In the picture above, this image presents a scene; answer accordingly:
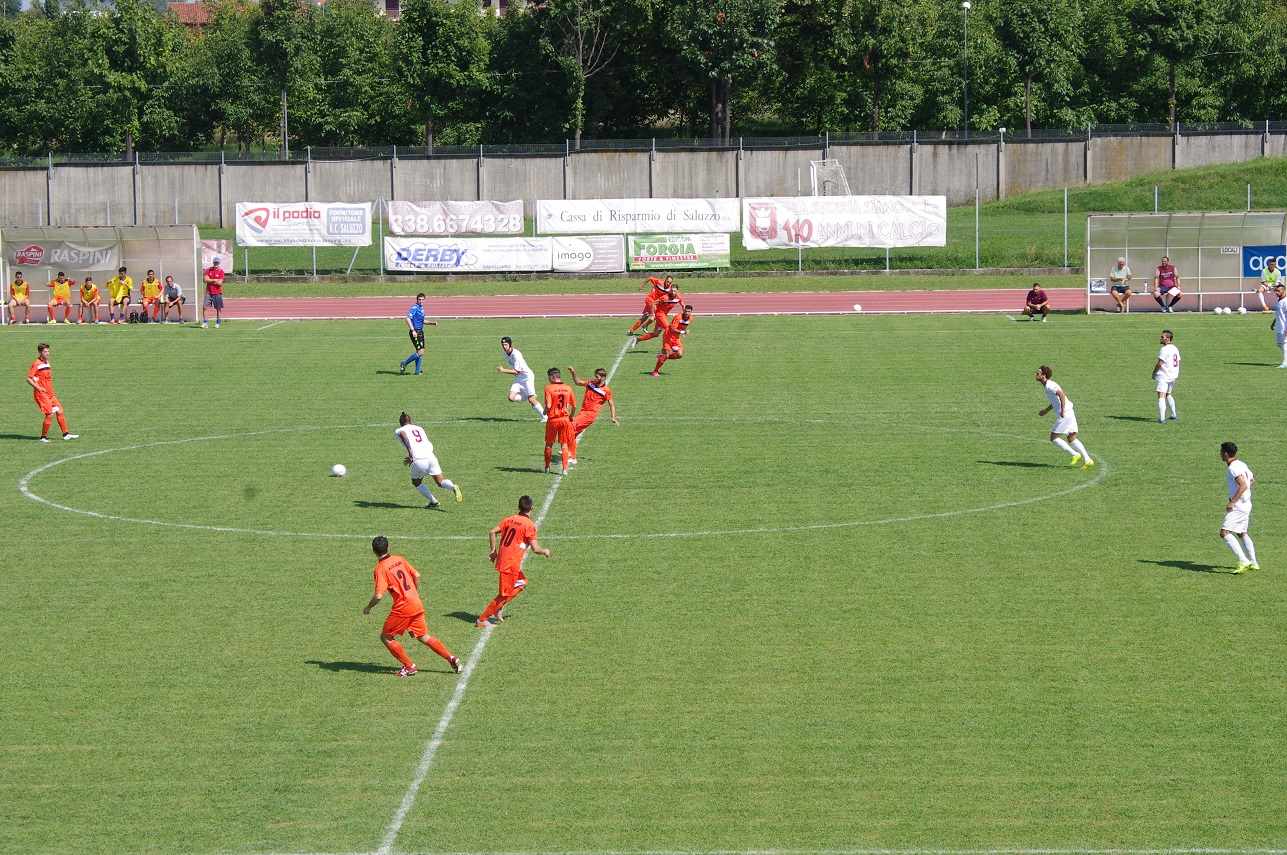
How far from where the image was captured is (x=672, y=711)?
1374 centimetres

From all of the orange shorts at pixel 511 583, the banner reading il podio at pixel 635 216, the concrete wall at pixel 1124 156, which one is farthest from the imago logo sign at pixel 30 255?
the concrete wall at pixel 1124 156

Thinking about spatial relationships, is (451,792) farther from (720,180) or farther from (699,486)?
(720,180)

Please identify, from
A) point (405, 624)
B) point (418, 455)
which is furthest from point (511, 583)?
point (418, 455)

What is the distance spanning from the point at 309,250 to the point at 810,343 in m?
34.6

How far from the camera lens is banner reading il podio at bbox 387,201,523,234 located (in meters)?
60.9

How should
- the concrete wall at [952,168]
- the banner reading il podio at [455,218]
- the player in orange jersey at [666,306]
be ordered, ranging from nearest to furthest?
the player in orange jersey at [666,306], the banner reading il podio at [455,218], the concrete wall at [952,168]

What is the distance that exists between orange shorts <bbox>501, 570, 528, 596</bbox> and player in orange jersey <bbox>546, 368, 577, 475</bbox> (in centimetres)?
777

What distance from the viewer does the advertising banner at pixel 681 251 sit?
5966cm

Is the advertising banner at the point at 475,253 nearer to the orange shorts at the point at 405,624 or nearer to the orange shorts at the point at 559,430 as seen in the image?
the orange shorts at the point at 559,430

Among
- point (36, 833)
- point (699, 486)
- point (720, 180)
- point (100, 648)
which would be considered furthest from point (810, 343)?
point (720, 180)

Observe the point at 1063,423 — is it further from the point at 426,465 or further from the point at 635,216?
the point at 635,216

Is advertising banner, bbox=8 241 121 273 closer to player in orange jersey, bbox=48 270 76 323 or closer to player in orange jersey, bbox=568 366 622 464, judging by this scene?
player in orange jersey, bbox=48 270 76 323

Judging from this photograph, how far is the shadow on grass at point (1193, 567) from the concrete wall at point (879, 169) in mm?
62072

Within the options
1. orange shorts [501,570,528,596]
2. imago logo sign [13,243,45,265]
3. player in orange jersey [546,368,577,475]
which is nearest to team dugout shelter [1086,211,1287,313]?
player in orange jersey [546,368,577,475]
